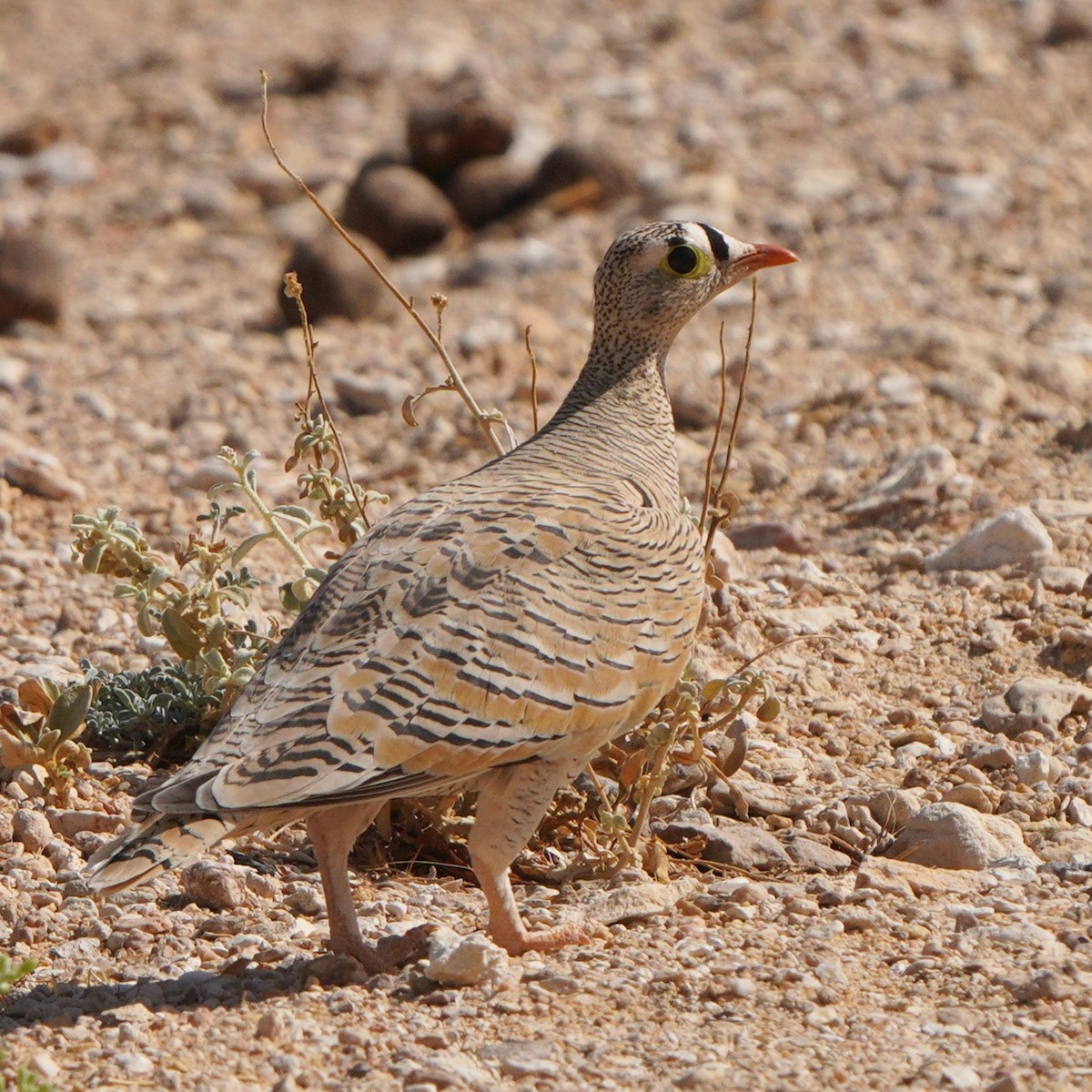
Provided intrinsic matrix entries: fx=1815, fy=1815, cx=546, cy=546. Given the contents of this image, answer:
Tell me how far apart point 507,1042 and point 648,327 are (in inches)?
103

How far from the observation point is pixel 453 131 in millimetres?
12523

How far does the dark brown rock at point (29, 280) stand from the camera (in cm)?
1112

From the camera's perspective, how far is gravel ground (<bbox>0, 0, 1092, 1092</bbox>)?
4.37 m

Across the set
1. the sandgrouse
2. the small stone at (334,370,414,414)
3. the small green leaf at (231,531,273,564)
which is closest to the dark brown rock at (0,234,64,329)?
the small stone at (334,370,414,414)

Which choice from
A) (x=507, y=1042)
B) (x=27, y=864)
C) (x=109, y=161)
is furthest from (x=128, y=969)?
(x=109, y=161)

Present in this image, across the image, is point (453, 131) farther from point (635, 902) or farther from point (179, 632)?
point (635, 902)

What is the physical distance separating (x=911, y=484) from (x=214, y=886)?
4095 millimetres

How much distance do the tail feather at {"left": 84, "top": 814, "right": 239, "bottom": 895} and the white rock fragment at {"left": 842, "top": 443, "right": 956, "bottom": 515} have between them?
4.50m

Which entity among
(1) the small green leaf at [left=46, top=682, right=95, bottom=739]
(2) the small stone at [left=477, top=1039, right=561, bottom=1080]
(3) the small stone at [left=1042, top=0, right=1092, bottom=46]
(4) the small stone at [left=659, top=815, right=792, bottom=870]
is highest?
(3) the small stone at [left=1042, top=0, right=1092, bottom=46]

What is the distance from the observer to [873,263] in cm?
1146

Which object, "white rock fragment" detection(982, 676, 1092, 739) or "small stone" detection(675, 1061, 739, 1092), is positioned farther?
"white rock fragment" detection(982, 676, 1092, 739)

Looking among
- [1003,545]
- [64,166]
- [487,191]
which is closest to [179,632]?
[1003,545]

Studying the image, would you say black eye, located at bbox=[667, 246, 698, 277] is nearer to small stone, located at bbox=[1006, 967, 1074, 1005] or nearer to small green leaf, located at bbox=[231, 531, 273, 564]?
small green leaf, located at bbox=[231, 531, 273, 564]

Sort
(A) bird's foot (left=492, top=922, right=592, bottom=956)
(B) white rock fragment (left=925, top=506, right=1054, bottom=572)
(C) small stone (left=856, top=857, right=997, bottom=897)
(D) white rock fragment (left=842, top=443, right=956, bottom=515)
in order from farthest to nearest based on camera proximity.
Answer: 1. (D) white rock fragment (left=842, top=443, right=956, bottom=515)
2. (B) white rock fragment (left=925, top=506, right=1054, bottom=572)
3. (C) small stone (left=856, top=857, right=997, bottom=897)
4. (A) bird's foot (left=492, top=922, right=592, bottom=956)
